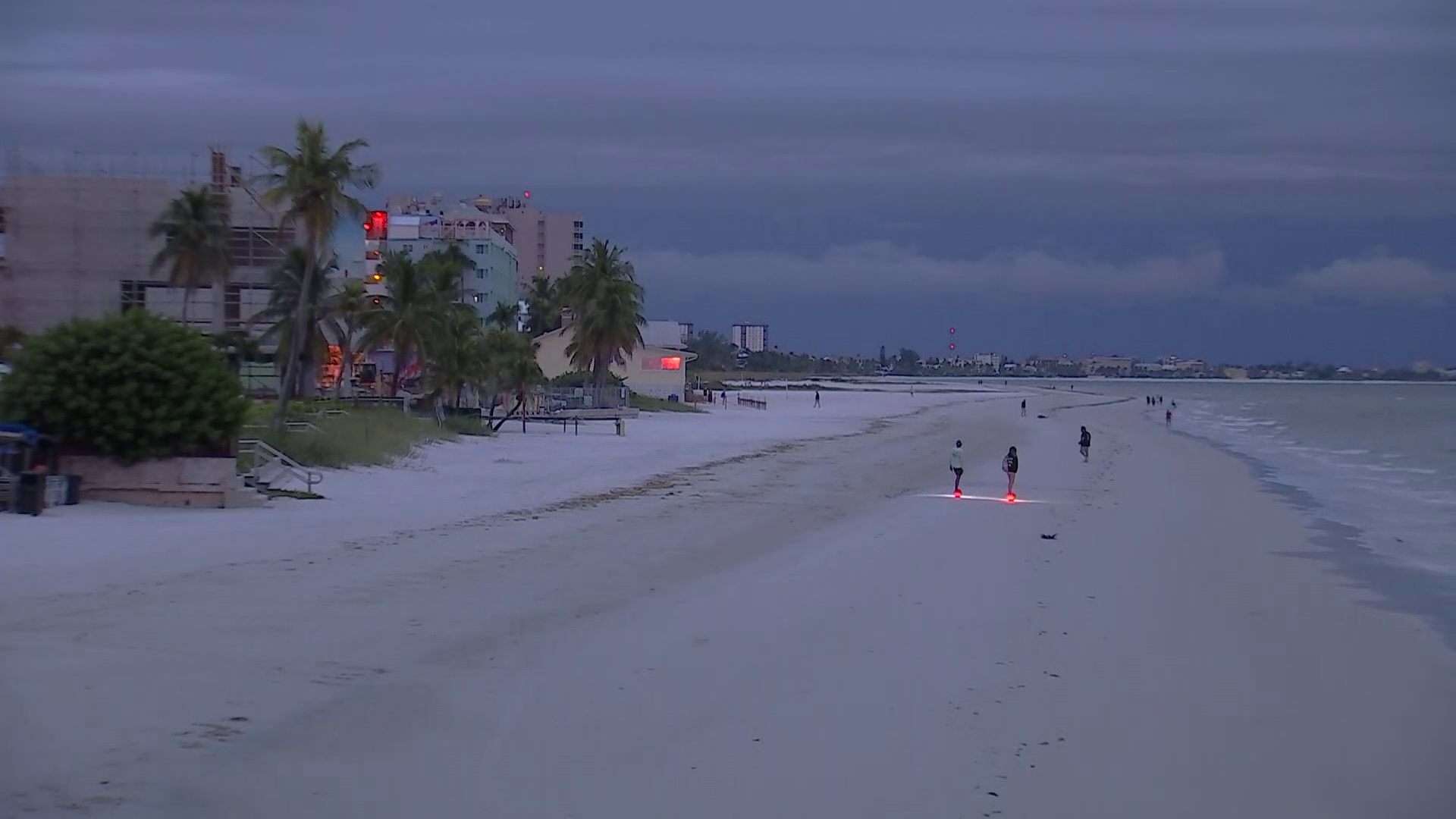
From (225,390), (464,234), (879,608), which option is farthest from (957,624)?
(464,234)

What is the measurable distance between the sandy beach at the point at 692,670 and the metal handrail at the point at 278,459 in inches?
65.8

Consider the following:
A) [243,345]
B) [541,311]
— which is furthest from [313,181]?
[541,311]

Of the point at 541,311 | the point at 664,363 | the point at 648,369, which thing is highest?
the point at 541,311

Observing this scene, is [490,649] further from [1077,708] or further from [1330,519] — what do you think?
[1330,519]

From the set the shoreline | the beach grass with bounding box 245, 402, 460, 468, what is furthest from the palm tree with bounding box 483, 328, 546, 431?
the shoreline

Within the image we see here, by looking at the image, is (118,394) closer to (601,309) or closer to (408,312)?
(408,312)

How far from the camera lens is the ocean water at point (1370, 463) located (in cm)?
2191

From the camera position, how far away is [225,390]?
745 inches

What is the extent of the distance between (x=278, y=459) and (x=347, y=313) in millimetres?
29109

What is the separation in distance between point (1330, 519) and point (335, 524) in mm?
16805

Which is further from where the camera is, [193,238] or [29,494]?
[193,238]

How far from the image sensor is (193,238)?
50531 millimetres

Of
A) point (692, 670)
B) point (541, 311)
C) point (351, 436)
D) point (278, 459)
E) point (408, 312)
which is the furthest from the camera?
point (541, 311)

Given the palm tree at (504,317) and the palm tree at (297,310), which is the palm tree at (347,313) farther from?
the palm tree at (504,317)
